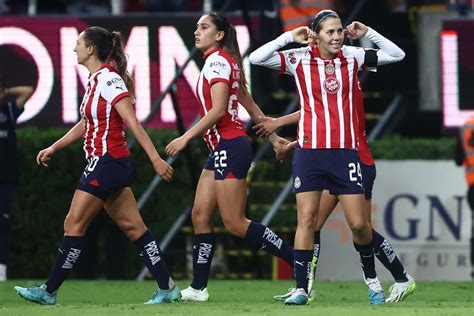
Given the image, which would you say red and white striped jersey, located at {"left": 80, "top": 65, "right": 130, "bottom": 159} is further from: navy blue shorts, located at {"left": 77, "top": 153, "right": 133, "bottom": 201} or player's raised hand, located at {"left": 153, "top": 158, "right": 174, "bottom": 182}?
player's raised hand, located at {"left": 153, "top": 158, "right": 174, "bottom": 182}

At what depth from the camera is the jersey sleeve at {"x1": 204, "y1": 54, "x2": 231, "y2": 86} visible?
11.4m

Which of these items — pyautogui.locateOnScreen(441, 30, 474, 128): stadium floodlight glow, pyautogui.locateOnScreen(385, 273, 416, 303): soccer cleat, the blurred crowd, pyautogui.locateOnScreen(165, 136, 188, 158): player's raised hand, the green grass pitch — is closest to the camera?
the green grass pitch

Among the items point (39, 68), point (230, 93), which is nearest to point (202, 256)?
point (230, 93)

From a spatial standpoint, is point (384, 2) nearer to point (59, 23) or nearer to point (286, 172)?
point (286, 172)

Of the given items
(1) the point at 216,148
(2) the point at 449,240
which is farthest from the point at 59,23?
(1) the point at 216,148

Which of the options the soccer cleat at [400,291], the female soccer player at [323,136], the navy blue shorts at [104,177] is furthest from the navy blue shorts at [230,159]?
the soccer cleat at [400,291]

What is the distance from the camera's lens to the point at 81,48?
37.2 ft

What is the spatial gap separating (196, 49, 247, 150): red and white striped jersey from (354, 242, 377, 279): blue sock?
123 cm

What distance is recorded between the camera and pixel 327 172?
1094 cm

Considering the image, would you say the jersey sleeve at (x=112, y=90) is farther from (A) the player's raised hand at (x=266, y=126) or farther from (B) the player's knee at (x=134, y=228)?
(A) the player's raised hand at (x=266, y=126)

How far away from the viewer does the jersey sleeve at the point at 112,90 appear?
36.3ft

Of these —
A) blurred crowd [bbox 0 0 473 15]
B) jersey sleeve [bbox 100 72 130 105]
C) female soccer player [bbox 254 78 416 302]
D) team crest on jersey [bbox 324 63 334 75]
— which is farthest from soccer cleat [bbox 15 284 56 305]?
blurred crowd [bbox 0 0 473 15]

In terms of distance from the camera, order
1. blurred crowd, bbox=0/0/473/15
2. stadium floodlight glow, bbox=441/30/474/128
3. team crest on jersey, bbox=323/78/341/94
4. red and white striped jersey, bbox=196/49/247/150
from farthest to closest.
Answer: blurred crowd, bbox=0/0/473/15 → stadium floodlight glow, bbox=441/30/474/128 → red and white striped jersey, bbox=196/49/247/150 → team crest on jersey, bbox=323/78/341/94

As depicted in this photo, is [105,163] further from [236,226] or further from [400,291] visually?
[400,291]
